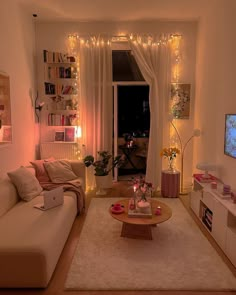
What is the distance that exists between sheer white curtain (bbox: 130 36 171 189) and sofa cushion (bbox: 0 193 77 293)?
270 centimetres

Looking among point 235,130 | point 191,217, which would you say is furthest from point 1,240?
point 235,130

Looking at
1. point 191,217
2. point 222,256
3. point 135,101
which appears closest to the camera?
point 222,256

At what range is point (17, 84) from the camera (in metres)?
4.03

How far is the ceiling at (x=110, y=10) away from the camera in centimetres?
406

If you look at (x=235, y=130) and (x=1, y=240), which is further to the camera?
(x=235, y=130)

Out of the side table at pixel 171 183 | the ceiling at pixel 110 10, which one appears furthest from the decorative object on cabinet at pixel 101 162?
the ceiling at pixel 110 10

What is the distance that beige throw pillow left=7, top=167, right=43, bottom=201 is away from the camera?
10.5ft

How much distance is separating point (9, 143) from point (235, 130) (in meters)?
3.08

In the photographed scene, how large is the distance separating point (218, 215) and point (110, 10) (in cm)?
366

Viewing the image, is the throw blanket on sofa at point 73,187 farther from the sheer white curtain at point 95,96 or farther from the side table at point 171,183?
the side table at point 171,183

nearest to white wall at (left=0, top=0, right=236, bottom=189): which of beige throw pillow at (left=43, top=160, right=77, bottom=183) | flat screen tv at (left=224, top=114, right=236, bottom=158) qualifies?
flat screen tv at (left=224, top=114, right=236, bottom=158)

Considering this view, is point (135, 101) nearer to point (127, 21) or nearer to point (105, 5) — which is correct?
point (127, 21)

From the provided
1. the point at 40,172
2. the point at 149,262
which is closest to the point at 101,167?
the point at 40,172

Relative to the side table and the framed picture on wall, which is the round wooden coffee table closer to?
the side table
